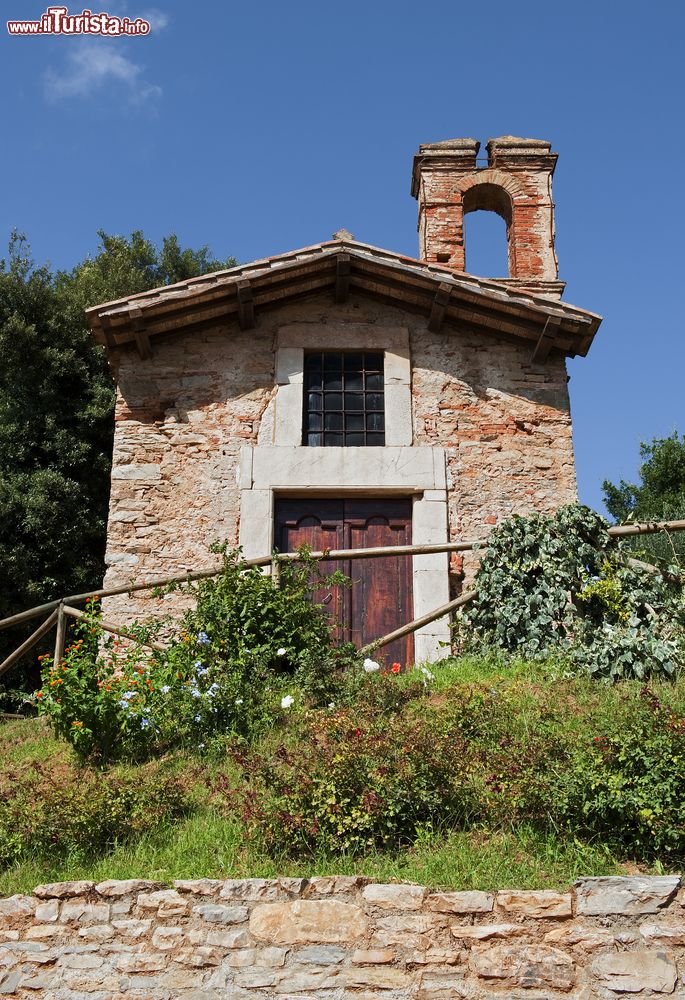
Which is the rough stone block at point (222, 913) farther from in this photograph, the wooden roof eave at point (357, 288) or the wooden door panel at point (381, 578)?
the wooden roof eave at point (357, 288)

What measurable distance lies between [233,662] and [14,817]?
1909 millimetres

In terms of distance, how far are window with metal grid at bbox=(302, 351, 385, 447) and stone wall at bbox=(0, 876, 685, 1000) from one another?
18.6 feet

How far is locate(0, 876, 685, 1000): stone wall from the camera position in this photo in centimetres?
419

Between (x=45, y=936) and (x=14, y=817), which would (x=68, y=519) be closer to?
(x=14, y=817)

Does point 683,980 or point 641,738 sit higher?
point 641,738

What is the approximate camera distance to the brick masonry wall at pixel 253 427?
908 cm

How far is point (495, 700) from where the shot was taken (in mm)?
5766

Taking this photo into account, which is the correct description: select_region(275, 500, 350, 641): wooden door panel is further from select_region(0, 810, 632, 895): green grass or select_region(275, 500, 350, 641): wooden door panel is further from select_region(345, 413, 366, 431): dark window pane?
select_region(0, 810, 632, 895): green grass

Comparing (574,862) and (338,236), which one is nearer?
(574,862)

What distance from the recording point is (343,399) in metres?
9.79

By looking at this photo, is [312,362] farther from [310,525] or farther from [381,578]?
[381,578]

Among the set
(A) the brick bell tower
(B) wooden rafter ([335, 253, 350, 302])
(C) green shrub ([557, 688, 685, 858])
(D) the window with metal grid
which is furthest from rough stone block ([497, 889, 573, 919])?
(A) the brick bell tower

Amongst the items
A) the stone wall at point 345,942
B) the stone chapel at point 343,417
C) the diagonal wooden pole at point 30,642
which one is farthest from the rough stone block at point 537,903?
the diagonal wooden pole at point 30,642

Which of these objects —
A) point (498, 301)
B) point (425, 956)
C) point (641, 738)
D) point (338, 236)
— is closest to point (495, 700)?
point (641, 738)
